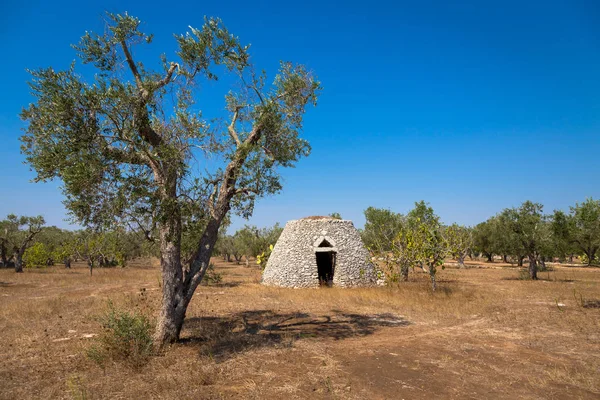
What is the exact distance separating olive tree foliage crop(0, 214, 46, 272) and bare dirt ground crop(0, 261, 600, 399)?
20.8 m

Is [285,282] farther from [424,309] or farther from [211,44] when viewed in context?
[211,44]

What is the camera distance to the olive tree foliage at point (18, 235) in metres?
34.1

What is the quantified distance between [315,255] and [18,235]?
35.5 meters

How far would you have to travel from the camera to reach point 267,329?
12008mm

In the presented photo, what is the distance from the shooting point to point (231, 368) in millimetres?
7980

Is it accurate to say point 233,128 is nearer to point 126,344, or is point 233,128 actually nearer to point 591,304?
point 126,344

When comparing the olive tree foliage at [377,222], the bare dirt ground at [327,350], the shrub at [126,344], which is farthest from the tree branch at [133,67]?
the olive tree foliage at [377,222]

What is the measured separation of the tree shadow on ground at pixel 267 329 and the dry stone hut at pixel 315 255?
762 cm

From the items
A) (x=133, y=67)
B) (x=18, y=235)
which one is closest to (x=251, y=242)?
(x=18, y=235)

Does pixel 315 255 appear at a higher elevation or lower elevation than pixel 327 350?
higher

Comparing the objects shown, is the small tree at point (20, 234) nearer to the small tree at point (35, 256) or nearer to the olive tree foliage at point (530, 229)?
the small tree at point (35, 256)

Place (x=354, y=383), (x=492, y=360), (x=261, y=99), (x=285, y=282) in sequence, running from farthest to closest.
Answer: (x=285, y=282) → (x=261, y=99) → (x=492, y=360) → (x=354, y=383)

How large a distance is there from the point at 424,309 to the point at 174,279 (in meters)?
11.8

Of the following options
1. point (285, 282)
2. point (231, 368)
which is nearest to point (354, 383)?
point (231, 368)
